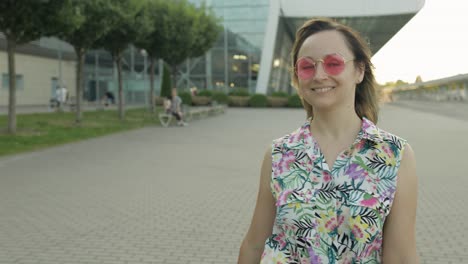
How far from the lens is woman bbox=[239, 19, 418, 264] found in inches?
62.4

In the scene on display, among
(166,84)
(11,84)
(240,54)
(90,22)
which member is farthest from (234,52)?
(11,84)

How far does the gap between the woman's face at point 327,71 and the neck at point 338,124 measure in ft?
0.08

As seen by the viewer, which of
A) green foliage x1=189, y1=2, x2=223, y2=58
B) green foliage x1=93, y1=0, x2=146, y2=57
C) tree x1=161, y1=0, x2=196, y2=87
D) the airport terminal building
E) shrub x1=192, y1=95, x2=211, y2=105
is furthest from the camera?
the airport terminal building

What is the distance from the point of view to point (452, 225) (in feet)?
19.9

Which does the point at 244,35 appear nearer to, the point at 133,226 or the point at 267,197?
the point at 133,226

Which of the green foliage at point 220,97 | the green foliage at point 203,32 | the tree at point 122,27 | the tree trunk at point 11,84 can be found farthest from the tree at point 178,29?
the green foliage at point 220,97

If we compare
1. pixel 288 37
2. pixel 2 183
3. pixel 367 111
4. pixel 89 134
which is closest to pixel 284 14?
pixel 288 37

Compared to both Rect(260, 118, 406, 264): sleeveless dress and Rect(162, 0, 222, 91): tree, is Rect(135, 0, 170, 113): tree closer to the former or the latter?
Rect(162, 0, 222, 91): tree

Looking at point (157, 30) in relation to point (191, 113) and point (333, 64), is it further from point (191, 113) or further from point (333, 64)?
point (333, 64)

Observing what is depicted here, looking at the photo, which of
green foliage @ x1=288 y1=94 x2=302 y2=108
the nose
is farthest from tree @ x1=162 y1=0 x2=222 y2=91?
the nose

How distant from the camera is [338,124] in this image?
5.65 ft

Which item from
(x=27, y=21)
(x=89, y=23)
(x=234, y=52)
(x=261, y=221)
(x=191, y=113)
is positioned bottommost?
(x=191, y=113)

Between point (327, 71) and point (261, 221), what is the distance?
555mm

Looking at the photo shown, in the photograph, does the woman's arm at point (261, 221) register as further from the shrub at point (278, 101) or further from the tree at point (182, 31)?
the shrub at point (278, 101)
